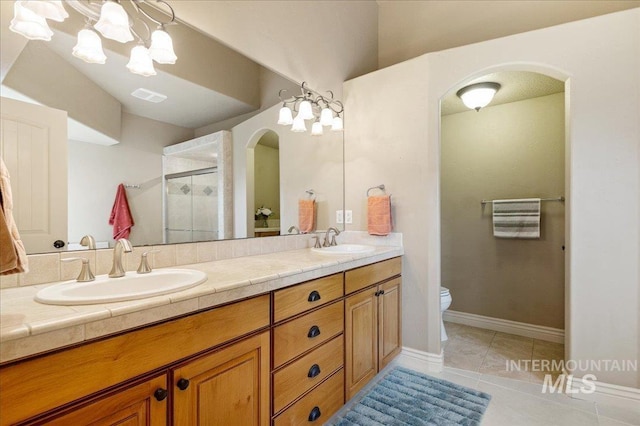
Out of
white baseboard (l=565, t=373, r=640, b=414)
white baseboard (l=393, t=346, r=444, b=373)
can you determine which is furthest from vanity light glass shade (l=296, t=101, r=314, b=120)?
white baseboard (l=565, t=373, r=640, b=414)

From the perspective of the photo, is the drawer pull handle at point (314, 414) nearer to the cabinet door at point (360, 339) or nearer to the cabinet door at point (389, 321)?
the cabinet door at point (360, 339)

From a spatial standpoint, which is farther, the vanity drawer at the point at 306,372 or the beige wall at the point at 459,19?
the beige wall at the point at 459,19

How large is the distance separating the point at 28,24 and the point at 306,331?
155cm

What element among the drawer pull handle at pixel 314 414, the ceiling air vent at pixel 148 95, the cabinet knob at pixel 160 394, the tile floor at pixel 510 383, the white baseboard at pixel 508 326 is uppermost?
the ceiling air vent at pixel 148 95

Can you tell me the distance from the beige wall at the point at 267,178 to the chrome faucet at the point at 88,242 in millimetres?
895

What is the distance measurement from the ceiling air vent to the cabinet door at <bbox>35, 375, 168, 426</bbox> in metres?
1.20

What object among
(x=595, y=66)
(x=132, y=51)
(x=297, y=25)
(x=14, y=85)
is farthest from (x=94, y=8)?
(x=595, y=66)

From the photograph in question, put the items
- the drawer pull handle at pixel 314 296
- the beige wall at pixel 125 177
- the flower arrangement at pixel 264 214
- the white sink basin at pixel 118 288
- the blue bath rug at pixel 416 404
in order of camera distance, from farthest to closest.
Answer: the flower arrangement at pixel 264 214, the blue bath rug at pixel 416 404, the drawer pull handle at pixel 314 296, the beige wall at pixel 125 177, the white sink basin at pixel 118 288

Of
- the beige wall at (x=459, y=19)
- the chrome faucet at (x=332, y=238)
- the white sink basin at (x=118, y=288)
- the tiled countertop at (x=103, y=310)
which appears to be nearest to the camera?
the tiled countertop at (x=103, y=310)

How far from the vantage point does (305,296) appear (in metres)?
1.40

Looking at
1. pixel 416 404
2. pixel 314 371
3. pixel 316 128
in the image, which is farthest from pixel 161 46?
pixel 416 404

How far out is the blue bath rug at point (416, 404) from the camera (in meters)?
1.66

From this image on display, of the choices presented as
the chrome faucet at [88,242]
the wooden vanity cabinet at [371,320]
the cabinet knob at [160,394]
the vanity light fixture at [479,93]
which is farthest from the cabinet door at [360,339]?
the vanity light fixture at [479,93]

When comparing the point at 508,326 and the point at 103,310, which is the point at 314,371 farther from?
the point at 508,326
